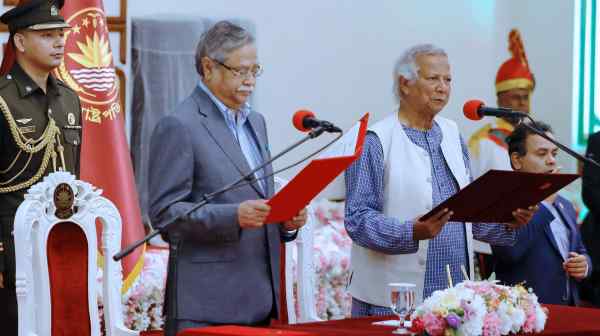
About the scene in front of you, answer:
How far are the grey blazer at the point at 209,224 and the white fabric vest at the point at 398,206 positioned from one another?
59 centimetres

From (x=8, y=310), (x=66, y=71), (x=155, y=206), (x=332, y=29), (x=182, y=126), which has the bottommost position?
(x=8, y=310)

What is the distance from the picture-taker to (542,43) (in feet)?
22.9

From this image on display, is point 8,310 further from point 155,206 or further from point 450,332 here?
point 450,332

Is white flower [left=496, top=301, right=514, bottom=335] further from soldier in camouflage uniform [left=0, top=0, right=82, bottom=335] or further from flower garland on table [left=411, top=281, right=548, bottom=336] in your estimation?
soldier in camouflage uniform [left=0, top=0, right=82, bottom=335]

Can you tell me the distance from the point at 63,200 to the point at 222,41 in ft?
2.50

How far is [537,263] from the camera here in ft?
12.3

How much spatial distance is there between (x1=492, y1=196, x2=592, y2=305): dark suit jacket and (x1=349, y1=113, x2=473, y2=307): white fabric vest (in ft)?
0.92

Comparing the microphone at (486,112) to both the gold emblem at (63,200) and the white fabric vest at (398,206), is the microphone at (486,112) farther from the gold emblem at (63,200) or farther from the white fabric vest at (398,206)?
the gold emblem at (63,200)

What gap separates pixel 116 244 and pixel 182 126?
71cm

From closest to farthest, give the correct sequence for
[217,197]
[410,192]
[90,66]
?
[217,197] → [410,192] → [90,66]

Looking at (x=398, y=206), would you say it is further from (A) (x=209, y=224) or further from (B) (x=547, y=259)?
(A) (x=209, y=224)

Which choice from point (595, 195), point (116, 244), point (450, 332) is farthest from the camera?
point (595, 195)

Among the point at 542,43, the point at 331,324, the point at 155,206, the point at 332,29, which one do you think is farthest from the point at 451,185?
the point at 542,43

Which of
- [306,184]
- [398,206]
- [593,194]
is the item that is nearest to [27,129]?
[398,206]
